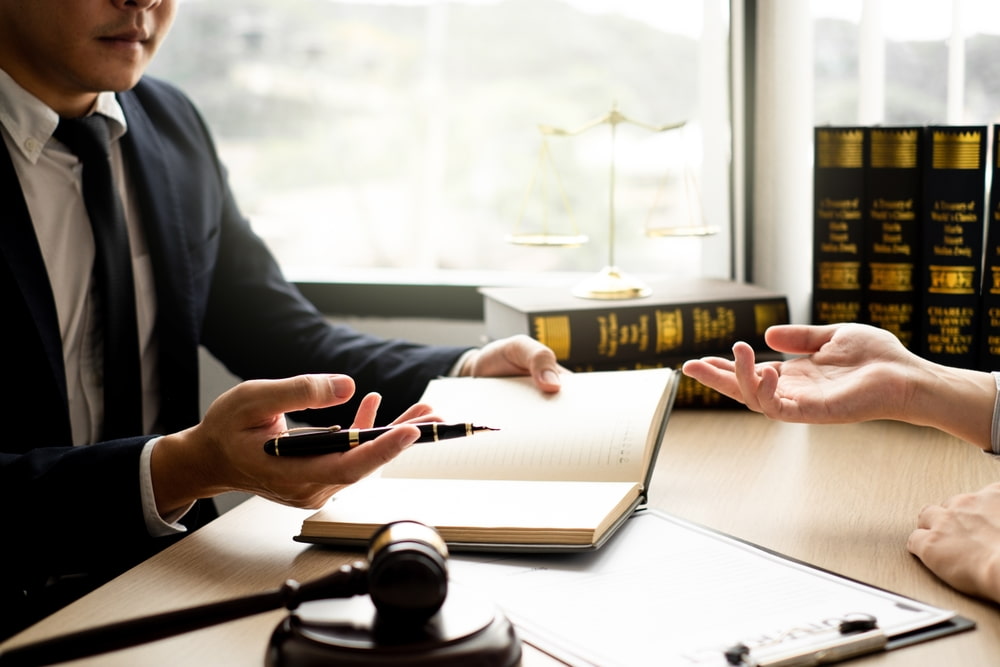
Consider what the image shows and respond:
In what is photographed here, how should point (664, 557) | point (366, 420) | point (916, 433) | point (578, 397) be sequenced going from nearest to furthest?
point (664, 557), point (366, 420), point (578, 397), point (916, 433)

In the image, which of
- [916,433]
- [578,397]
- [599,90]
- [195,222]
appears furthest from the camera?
[599,90]

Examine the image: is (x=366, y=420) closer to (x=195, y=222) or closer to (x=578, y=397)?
(x=578, y=397)

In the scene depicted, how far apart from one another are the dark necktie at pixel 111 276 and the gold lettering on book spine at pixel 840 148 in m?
0.95

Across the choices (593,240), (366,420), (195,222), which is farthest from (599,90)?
(366,420)

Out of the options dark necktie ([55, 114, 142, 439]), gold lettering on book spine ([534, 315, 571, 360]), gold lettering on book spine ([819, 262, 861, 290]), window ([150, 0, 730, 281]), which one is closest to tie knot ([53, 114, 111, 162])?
dark necktie ([55, 114, 142, 439])

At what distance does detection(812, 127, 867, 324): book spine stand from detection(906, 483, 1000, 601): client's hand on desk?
1.69 ft

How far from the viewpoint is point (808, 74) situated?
1575 mm

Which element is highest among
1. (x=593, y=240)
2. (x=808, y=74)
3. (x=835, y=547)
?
(x=808, y=74)

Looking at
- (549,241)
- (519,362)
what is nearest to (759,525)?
(519,362)

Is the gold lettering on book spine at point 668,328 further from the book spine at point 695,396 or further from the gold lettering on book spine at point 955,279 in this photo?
the gold lettering on book spine at point 955,279

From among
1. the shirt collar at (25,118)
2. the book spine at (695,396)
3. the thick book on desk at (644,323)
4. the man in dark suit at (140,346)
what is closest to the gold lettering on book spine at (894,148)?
the thick book on desk at (644,323)

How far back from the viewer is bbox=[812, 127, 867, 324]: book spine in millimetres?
1339

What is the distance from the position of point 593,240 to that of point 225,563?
1.24 metres

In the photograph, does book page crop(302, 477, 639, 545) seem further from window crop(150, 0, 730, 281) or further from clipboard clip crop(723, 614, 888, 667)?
window crop(150, 0, 730, 281)
